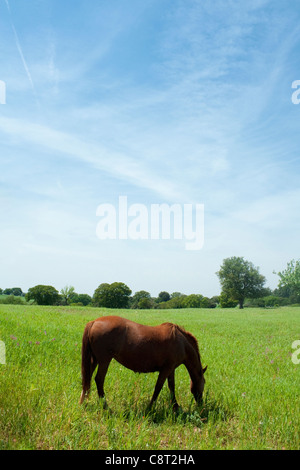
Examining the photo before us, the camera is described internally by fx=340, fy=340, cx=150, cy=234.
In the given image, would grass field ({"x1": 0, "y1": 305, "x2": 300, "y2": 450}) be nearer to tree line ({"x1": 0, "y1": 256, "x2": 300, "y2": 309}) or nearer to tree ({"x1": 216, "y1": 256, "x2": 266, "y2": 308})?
tree line ({"x1": 0, "y1": 256, "x2": 300, "y2": 309})

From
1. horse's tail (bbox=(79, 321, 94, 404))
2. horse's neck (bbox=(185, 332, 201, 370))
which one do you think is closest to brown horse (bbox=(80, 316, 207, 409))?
horse's tail (bbox=(79, 321, 94, 404))

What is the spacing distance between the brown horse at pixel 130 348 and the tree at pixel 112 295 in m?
74.9

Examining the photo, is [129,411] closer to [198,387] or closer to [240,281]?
[198,387]

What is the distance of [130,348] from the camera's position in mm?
6223

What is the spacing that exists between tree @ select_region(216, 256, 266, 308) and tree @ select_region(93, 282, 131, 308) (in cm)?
2561

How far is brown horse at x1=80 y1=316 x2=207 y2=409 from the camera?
6234 millimetres

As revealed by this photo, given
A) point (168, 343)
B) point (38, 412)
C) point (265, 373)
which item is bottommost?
point (265, 373)

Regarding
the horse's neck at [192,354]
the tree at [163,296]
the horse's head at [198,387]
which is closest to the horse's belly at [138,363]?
the horse's neck at [192,354]

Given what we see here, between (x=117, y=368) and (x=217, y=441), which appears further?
(x=117, y=368)

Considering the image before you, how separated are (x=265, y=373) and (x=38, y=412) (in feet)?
26.6
